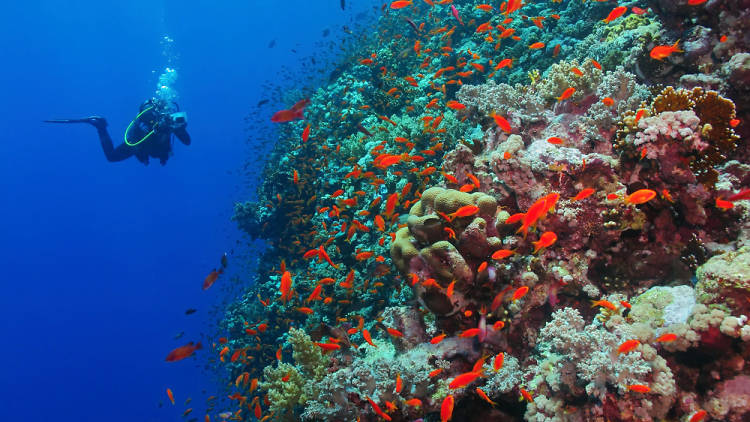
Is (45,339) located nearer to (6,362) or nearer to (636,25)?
(6,362)

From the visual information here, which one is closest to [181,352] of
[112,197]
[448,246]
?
[448,246]

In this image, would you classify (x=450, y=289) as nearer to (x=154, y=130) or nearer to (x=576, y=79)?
(x=576, y=79)

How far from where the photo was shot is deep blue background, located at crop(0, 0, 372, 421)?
72.4 m

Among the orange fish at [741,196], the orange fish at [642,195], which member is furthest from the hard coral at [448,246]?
the orange fish at [741,196]

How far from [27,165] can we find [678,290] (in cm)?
14080

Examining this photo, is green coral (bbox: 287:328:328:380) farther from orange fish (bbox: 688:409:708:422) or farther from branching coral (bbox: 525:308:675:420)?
orange fish (bbox: 688:409:708:422)

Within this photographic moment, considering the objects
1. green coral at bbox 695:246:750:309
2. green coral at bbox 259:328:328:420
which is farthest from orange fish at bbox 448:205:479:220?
green coral at bbox 259:328:328:420

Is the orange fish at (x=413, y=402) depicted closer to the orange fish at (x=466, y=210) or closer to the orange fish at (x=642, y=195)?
the orange fish at (x=466, y=210)

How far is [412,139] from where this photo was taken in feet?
29.7

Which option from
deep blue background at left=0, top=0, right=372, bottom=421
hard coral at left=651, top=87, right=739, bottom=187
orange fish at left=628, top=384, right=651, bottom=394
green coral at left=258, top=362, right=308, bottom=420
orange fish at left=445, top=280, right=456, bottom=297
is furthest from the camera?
deep blue background at left=0, top=0, right=372, bottom=421

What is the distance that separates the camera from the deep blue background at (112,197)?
72.4m

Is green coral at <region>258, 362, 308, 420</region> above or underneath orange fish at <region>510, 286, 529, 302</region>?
above

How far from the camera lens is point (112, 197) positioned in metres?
114

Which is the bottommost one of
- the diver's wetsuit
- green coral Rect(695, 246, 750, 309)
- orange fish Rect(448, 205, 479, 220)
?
green coral Rect(695, 246, 750, 309)
